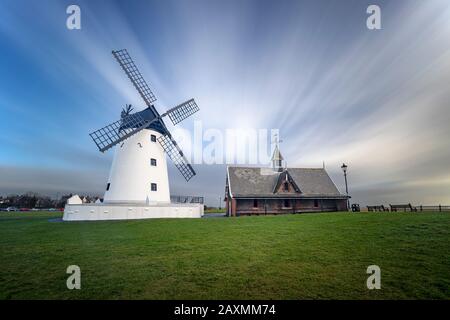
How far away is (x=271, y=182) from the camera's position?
32.9 metres

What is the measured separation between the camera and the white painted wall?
23625 millimetres

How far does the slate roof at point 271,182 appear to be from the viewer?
1217 inches

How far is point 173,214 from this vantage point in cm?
2522

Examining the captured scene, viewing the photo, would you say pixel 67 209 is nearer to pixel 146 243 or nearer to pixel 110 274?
pixel 146 243

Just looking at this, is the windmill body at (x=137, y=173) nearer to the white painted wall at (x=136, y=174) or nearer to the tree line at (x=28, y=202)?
the white painted wall at (x=136, y=174)

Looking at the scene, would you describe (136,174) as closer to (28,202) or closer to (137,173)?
(137,173)

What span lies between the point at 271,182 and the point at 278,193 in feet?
7.90

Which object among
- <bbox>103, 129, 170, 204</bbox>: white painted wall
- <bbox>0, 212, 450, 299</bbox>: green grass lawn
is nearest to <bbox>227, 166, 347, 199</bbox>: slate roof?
<bbox>103, 129, 170, 204</bbox>: white painted wall

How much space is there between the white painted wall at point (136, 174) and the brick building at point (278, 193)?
977 cm

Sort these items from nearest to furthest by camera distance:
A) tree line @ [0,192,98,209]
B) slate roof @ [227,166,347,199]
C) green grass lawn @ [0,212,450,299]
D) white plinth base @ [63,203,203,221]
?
green grass lawn @ [0,212,450,299], white plinth base @ [63,203,203,221], slate roof @ [227,166,347,199], tree line @ [0,192,98,209]

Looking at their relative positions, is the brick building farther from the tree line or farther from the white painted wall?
the tree line

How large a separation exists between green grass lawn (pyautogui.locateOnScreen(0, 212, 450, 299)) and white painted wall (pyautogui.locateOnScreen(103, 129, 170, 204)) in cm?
1241

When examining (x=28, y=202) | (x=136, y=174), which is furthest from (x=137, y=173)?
(x=28, y=202)
